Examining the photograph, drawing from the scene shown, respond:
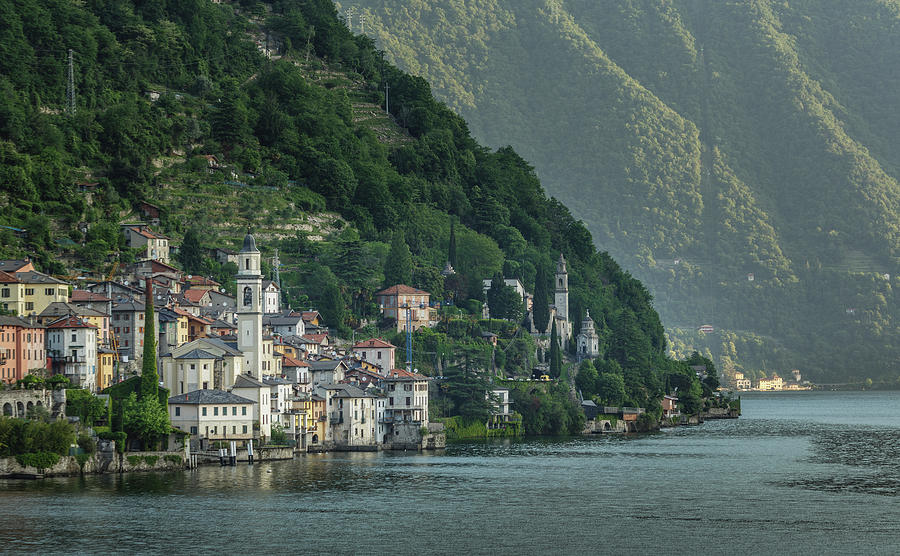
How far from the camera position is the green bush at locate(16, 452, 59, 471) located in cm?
10175

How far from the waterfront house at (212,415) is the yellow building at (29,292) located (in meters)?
15.7

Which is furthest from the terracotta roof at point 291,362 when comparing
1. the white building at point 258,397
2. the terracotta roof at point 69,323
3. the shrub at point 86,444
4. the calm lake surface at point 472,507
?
the shrub at point 86,444

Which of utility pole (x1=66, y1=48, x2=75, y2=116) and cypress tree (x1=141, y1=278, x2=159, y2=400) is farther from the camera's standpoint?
utility pole (x1=66, y1=48, x2=75, y2=116)

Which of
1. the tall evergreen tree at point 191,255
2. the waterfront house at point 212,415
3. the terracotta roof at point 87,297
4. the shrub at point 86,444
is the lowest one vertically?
the shrub at point 86,444

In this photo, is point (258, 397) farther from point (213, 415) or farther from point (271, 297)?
point (271, 297)

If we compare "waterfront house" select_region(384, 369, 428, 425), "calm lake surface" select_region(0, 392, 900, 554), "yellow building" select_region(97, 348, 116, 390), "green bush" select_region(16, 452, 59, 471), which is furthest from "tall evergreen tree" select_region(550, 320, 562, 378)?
"green bush" select_region(16, 452, 59, 471)

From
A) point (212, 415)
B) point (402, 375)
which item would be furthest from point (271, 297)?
point (212, 415)

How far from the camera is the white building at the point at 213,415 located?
390ft

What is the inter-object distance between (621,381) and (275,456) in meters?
76.0

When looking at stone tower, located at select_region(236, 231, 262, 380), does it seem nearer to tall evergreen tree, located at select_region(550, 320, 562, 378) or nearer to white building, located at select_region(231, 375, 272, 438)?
white building, located at select_region(231, 375, 272, 438)

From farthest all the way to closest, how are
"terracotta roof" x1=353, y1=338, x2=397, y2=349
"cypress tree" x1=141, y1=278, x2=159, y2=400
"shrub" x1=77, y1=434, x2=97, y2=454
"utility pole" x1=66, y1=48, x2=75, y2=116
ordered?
"utility pole" x1=66, y1=48, x2=75, y2=116 → "terracotta roof" x1=353, y1=338, x2=397, y2=349 → "cypress tree" x1=141, y1=278, x2=159, y2=400 → "shrub" x1=77, y1=434, x2=97, y2=454

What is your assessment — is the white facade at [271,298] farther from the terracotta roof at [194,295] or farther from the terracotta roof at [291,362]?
the terracotta roof at [291,362]

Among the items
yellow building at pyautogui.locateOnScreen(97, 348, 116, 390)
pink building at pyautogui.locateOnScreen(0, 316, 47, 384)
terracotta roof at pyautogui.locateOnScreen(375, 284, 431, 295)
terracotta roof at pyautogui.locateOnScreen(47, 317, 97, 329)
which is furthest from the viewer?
terracotta roof at pyautogui.locateOnScreen(375, 284, 431, 295)

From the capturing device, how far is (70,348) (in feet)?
395
